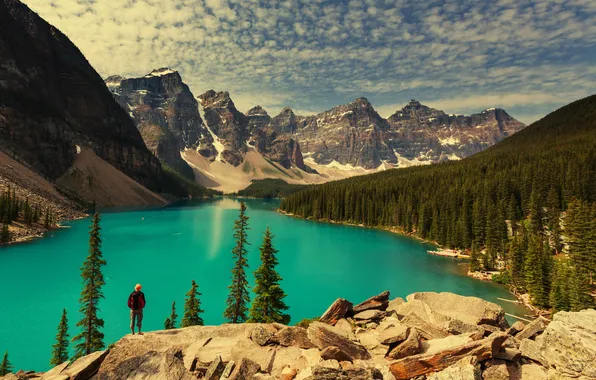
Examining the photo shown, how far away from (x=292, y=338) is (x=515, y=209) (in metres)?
90.3

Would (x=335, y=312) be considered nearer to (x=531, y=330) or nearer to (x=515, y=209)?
(x=531, y=330)

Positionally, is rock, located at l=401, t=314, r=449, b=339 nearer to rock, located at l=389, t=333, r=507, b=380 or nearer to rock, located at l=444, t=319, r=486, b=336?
rock, located at l=444, t=319, r=486, b=336

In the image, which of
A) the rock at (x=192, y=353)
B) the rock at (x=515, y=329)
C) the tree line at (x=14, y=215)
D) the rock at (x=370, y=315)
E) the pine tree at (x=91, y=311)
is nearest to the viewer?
the rock at (x=192, y=353)

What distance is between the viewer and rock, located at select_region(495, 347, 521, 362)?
12.5m

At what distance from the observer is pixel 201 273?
57.0 meters

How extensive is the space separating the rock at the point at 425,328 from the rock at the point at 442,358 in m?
2.82

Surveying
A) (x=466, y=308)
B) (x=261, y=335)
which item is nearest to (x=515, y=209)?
(x=466, y=308)

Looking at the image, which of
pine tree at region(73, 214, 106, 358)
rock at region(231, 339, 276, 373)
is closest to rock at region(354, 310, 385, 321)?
rock at region(231, 339, 276, 373)

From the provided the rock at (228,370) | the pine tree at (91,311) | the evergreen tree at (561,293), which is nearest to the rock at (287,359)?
the rock at (228,370)

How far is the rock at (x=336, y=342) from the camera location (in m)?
14.2

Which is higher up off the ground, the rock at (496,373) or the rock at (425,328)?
the rock at (496,373)

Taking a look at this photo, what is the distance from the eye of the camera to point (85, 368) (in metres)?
13.8

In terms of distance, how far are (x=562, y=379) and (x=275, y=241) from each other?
84.2m

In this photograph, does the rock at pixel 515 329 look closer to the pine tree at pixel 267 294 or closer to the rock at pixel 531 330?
the rock at pixel 531 330
